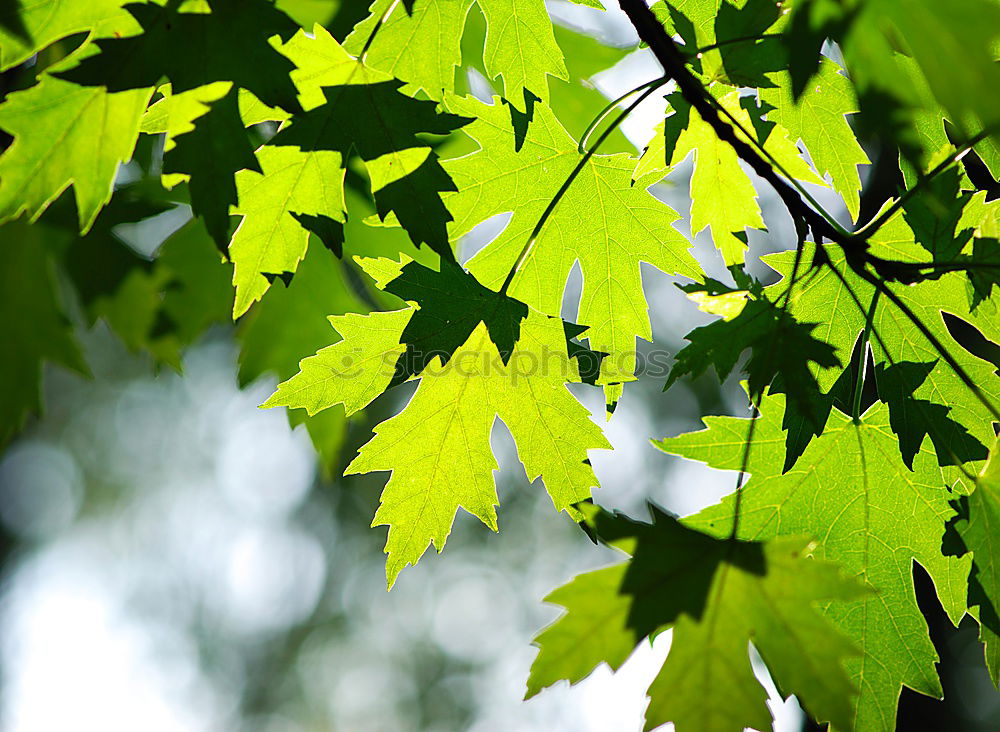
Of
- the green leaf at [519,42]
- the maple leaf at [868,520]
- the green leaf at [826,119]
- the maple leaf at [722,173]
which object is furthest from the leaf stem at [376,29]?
the maple leaf at [868,520]

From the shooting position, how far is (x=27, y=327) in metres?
1.77

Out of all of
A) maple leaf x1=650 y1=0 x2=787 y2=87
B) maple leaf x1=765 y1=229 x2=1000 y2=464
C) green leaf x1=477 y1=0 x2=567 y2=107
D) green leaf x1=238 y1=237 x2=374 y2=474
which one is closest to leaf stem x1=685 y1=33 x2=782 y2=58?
maple leaf x1=650 y1=0 x2=787 y2=87

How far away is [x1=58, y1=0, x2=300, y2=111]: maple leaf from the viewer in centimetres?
90

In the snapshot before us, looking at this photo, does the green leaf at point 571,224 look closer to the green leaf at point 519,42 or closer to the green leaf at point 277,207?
the green leaf at point 519,42

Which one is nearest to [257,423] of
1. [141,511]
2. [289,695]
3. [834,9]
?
[141,511]

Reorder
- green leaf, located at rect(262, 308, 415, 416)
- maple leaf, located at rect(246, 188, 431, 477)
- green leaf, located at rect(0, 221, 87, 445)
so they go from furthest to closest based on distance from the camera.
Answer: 1. maple leaf, located at rect(246, 188, 431, 477)
2. green leaf, located at rect(0, 221, 87, 445)
3. green leaf, located at rect(262, 308, 415, 416)

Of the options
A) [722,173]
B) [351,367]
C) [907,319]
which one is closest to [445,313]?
[351,367]

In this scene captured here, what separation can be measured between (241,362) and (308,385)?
881 mm

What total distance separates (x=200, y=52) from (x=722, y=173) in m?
0.79

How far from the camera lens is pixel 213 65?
3.01ft

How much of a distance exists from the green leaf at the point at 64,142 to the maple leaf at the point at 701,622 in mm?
765

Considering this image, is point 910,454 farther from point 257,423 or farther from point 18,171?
point 257,423

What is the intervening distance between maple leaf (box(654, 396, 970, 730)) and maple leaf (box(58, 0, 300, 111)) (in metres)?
0.79

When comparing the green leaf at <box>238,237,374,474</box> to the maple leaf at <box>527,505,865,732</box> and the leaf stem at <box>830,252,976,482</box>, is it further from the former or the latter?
the leaf stem at <box>830,252,976,482</box>
